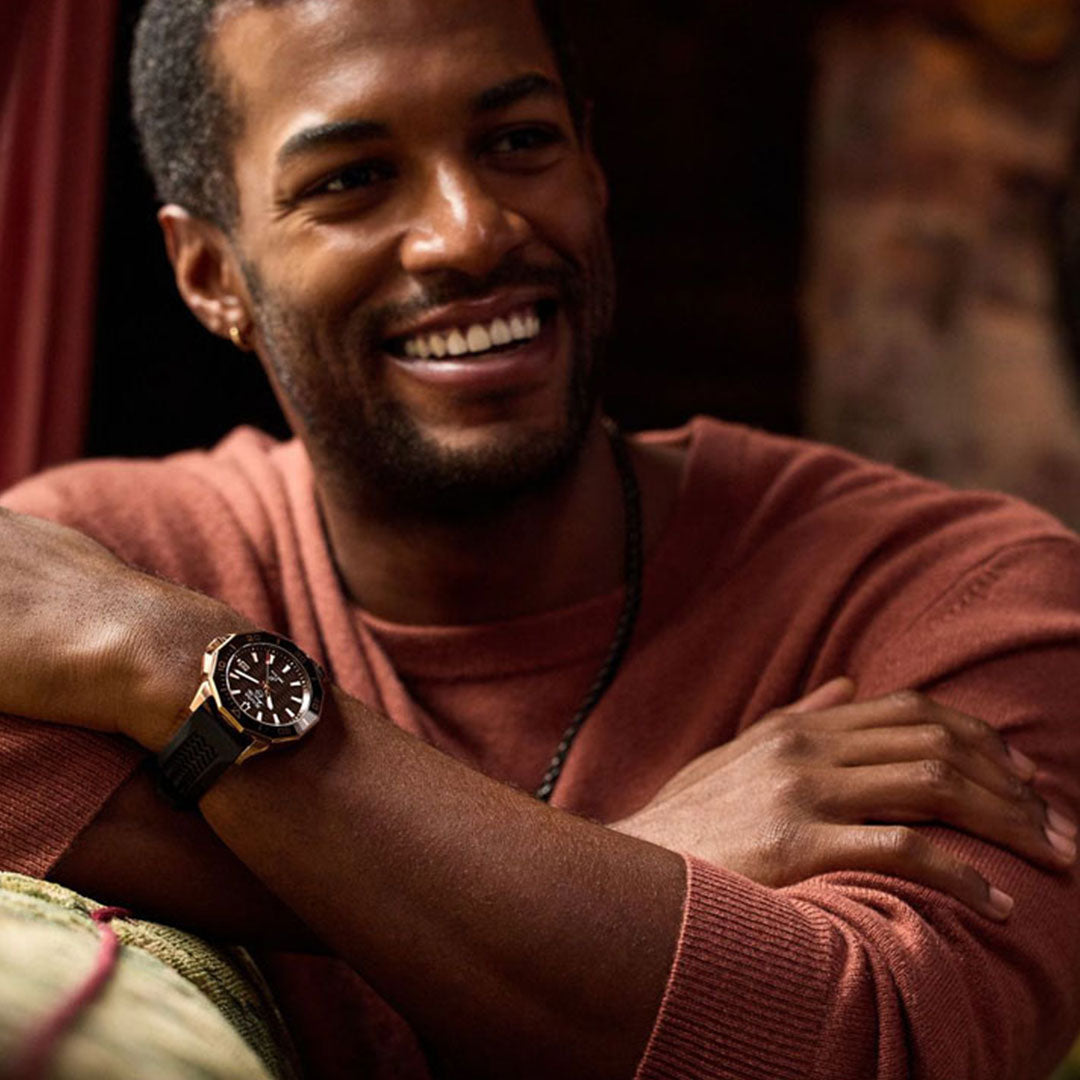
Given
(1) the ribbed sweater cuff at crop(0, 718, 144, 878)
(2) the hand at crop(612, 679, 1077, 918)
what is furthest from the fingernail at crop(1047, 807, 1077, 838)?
(1) the ribbed sweater cuff at crop(0, 718, 144, 878)

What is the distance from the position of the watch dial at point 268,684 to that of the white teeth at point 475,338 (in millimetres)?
407

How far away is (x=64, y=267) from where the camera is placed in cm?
200

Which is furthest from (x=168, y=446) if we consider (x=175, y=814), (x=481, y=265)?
(x=175, y=814)

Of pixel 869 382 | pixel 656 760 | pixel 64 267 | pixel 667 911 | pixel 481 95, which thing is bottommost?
pixel 869 382

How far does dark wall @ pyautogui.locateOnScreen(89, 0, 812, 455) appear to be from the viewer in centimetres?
324

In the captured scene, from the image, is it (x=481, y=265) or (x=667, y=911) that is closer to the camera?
(x=667, y=911)

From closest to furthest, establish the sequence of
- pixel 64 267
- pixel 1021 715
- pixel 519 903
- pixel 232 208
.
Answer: pixel 519 903 → pixel 1021 715 → pixel 232 208 → pixel 64 267

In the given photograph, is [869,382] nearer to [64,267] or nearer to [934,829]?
[64,267]

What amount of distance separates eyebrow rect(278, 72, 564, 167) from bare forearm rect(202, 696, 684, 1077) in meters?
0.59

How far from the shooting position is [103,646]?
131 cm

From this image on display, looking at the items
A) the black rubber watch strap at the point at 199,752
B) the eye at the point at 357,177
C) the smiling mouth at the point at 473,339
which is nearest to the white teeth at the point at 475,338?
the smiling mouth at the point at 473,339

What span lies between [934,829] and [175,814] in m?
0.61

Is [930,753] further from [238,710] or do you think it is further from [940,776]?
[238,710]

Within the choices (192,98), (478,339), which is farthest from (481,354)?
(192,98)
